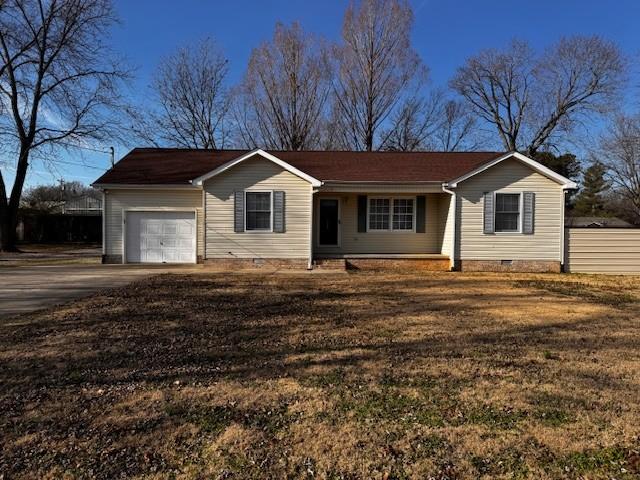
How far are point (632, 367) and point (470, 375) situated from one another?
6.13 ft

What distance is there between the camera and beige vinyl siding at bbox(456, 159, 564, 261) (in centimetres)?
1549

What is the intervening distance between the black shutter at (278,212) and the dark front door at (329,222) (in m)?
1.98

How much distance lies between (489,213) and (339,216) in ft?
16.6

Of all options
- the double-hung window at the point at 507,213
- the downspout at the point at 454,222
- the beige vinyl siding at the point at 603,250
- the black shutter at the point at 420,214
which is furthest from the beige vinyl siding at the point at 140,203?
the beige vinyl siding at the point at 603,250

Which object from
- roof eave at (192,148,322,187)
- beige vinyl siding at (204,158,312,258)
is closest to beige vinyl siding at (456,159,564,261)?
roof eave at (192,148,322,187)

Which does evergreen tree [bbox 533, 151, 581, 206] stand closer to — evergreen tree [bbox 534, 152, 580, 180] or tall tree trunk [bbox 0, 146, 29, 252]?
evergreen tree [bbox 534, 152, 580, 180]

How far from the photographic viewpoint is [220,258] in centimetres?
1561

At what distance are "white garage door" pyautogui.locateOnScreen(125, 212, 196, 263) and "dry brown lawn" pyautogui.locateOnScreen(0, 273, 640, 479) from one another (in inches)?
346

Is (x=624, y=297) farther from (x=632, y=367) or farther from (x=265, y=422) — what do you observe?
(x=265, y=422)

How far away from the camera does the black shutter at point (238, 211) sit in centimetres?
1548

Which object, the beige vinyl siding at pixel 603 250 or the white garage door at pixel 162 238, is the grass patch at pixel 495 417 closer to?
the beige vinyl siding at pixel 603 250

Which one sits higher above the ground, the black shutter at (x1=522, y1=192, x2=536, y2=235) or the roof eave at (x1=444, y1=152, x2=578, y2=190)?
the roof eave at (x1=444, y1=152, x2=578, y2=190)

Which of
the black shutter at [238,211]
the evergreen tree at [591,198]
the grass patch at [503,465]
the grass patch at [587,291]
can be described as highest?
the evergreen tree at [591,198]

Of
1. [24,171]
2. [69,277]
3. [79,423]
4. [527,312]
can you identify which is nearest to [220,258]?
[69,277]
